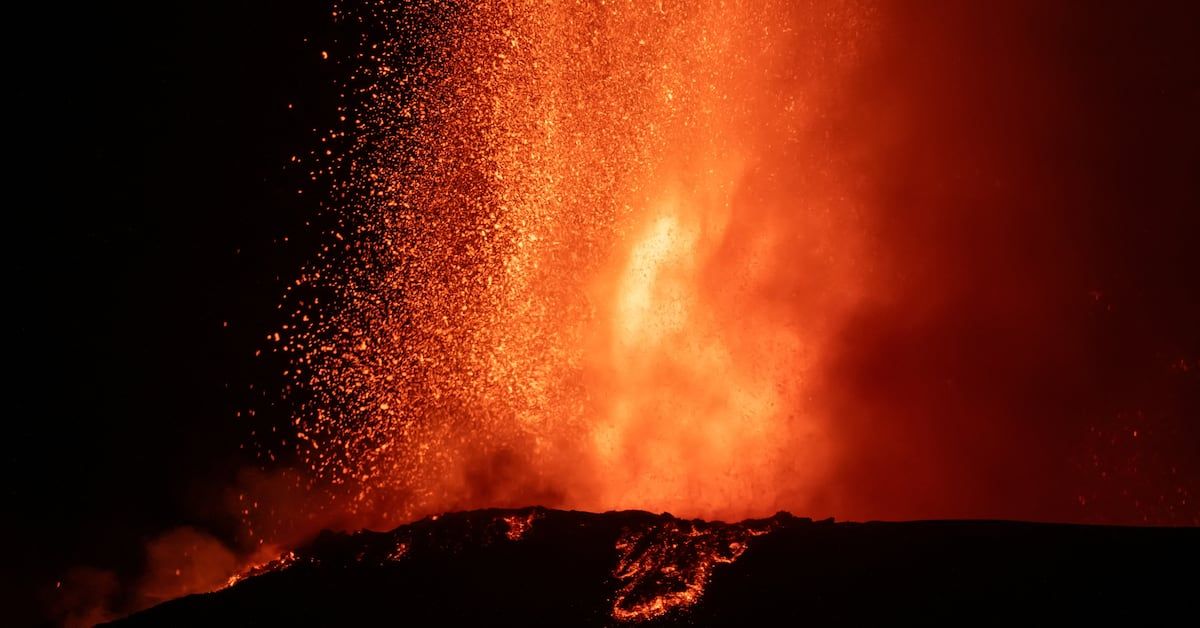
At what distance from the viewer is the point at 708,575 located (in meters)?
5.48

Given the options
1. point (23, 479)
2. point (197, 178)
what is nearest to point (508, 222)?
point (197, 178)

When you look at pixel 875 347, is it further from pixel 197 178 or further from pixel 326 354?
pixel 197 178

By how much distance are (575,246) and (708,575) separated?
5.68m

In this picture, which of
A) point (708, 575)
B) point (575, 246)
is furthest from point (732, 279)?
point (708, 575)

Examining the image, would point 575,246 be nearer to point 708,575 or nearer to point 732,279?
point 732,279

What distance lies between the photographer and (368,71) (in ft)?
37.5

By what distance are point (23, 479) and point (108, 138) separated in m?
4.01

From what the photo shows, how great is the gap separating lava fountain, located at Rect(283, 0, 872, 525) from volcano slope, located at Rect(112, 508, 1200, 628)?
12.7 feet

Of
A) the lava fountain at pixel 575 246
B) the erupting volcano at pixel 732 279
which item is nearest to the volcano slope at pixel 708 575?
the erupting volcano at pixel 732 279

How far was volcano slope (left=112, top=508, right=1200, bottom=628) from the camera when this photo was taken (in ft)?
15.7

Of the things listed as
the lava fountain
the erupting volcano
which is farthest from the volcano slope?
the lava fountain

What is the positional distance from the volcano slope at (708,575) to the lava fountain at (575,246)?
3.87 m

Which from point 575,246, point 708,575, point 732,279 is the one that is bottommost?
point 708,575

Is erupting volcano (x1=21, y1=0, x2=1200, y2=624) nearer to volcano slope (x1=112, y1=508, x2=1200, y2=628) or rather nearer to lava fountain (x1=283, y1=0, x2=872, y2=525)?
lava fountain (x1=283, y1=0, x2=872, y2=525)
